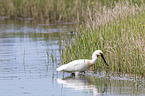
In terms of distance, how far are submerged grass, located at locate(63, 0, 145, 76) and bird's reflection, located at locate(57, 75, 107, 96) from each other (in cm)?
102

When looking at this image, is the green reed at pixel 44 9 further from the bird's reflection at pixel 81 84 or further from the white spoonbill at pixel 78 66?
the bird's reflection at pixel 81 84

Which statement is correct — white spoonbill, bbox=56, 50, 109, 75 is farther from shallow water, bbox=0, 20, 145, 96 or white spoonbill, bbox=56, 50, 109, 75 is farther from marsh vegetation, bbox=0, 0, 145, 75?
marsh vegetation, bbox=0, 0, 145, 75

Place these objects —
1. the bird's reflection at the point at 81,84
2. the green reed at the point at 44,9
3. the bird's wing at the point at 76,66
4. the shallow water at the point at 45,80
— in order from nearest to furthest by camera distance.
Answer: the shallow water at the point at 45,80 → the bird's reflection at the point at 81,84 → the bird's wing at the point at 76,66 → the green reed at the point at 44,9

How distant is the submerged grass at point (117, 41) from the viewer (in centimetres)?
1057

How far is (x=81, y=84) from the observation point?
966 cm

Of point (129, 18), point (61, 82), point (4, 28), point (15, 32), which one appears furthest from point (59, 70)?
point (4, 28)

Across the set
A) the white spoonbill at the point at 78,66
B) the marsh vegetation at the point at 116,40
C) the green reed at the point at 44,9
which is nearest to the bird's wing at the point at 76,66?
the white spoonbill at the point at 78,66

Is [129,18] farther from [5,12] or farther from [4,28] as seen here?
[5,12]

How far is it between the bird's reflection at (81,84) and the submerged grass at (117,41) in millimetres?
1021

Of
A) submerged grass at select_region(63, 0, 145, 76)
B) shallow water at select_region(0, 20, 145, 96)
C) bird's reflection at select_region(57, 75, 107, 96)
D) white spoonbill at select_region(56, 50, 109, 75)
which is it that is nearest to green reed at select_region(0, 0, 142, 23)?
shallow water at select_region(0, 20, 145, 96)

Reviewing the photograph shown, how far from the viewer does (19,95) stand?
28.1 ft

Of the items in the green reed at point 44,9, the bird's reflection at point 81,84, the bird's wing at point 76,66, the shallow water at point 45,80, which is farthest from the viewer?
the green reed at point 44,9

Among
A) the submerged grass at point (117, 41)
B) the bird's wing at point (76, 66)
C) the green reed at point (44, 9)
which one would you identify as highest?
the green reed at point (44, 9)

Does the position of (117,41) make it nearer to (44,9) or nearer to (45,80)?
(45,80)
